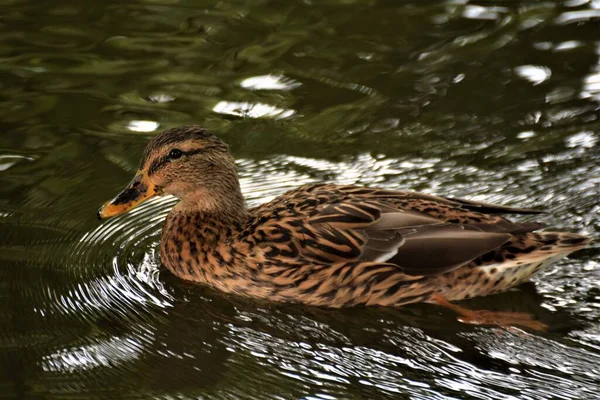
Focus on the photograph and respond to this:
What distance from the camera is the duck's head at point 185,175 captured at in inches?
307

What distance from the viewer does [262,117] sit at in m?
9.86

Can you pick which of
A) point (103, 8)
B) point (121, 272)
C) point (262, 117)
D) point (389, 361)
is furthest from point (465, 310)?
point (103, 8)

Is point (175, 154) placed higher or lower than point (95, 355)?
higher

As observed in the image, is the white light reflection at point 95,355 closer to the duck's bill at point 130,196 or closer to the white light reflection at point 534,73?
the duck's bill at point 130,196

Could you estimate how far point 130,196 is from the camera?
7.80 metres

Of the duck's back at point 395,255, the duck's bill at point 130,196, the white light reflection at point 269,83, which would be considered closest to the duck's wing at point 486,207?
the duck's back at point 395,255

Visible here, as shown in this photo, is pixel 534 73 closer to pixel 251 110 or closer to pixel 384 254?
pixel 251 110

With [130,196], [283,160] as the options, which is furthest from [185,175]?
[283,160]

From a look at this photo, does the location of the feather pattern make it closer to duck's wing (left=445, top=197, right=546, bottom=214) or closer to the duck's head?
duck's wing (left=445, top=197, right=546, bottom=214)

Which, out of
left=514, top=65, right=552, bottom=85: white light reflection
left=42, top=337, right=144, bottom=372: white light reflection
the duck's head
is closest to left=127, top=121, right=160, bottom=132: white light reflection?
the duck's head

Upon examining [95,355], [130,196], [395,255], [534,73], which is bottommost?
[95,355]

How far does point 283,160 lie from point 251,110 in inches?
40.2

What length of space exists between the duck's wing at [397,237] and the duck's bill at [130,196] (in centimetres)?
127

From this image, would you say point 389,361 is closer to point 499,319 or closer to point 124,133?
point 499,319
